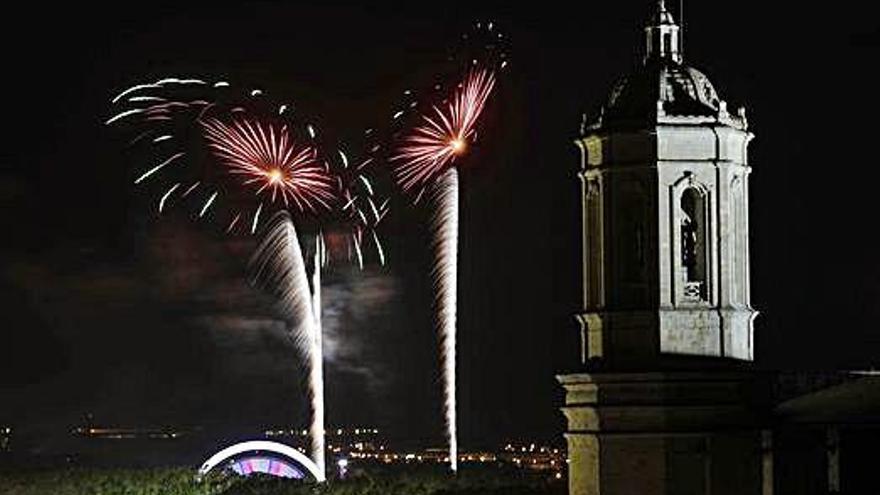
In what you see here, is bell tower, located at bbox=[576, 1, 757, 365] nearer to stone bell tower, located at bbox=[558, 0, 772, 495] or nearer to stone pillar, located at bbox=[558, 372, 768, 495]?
stone bell tower, located at bbox=[558, 0, 772, 495]

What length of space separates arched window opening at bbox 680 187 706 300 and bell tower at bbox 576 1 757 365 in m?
0.02

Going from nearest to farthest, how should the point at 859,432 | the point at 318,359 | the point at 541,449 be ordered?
the point at 859,432
the point at 318,359
the point at 541,449

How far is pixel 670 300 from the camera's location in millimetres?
37156

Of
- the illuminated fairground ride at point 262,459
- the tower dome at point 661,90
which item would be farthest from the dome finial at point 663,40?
the illuminated fairground ride at point 262,459

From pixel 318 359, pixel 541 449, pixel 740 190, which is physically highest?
pixel 740 190

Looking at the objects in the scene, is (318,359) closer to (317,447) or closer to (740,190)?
(317,447)

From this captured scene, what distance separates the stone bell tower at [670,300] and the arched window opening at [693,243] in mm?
21

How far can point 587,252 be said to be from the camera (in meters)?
38.1

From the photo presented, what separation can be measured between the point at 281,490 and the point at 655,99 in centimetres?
3296

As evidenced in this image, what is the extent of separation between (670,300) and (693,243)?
1.03m

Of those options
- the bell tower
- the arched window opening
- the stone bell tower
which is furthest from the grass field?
the arched window opening

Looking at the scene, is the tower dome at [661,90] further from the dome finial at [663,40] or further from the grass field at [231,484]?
the grass field at [231,484]

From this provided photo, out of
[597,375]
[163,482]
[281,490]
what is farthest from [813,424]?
[163,482]

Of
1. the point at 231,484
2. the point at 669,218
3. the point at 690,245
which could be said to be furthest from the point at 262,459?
the point at 669,218
